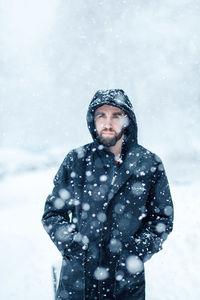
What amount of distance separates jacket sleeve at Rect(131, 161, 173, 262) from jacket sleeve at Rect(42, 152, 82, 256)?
1.63 feet

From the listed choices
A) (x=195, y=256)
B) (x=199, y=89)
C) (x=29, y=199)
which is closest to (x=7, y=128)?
(x=199, y=89)

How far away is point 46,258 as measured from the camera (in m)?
4.99

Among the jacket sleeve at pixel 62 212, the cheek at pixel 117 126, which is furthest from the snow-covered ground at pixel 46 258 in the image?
the cheek at pixel 117 126

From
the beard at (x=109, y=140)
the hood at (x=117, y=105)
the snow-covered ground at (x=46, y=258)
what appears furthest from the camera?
→ the snow-covered ground at (x=46, y=258)

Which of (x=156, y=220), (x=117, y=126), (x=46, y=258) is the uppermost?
(x=117, y=126)

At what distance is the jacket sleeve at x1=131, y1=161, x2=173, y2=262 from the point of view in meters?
1.85

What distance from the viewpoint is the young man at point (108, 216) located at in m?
1.78

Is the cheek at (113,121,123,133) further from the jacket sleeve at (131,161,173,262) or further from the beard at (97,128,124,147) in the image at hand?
the jacket sleeve at (131,161,173,262)

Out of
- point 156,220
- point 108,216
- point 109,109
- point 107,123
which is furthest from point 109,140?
point 156,220

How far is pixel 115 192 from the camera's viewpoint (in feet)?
6.08

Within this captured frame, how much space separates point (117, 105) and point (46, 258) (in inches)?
157

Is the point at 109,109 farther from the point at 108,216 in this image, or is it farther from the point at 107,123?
the point at 108,216

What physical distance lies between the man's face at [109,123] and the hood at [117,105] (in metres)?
0.05

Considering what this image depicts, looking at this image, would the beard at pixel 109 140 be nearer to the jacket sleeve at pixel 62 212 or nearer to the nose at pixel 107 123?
the nose at pixel 107 123
